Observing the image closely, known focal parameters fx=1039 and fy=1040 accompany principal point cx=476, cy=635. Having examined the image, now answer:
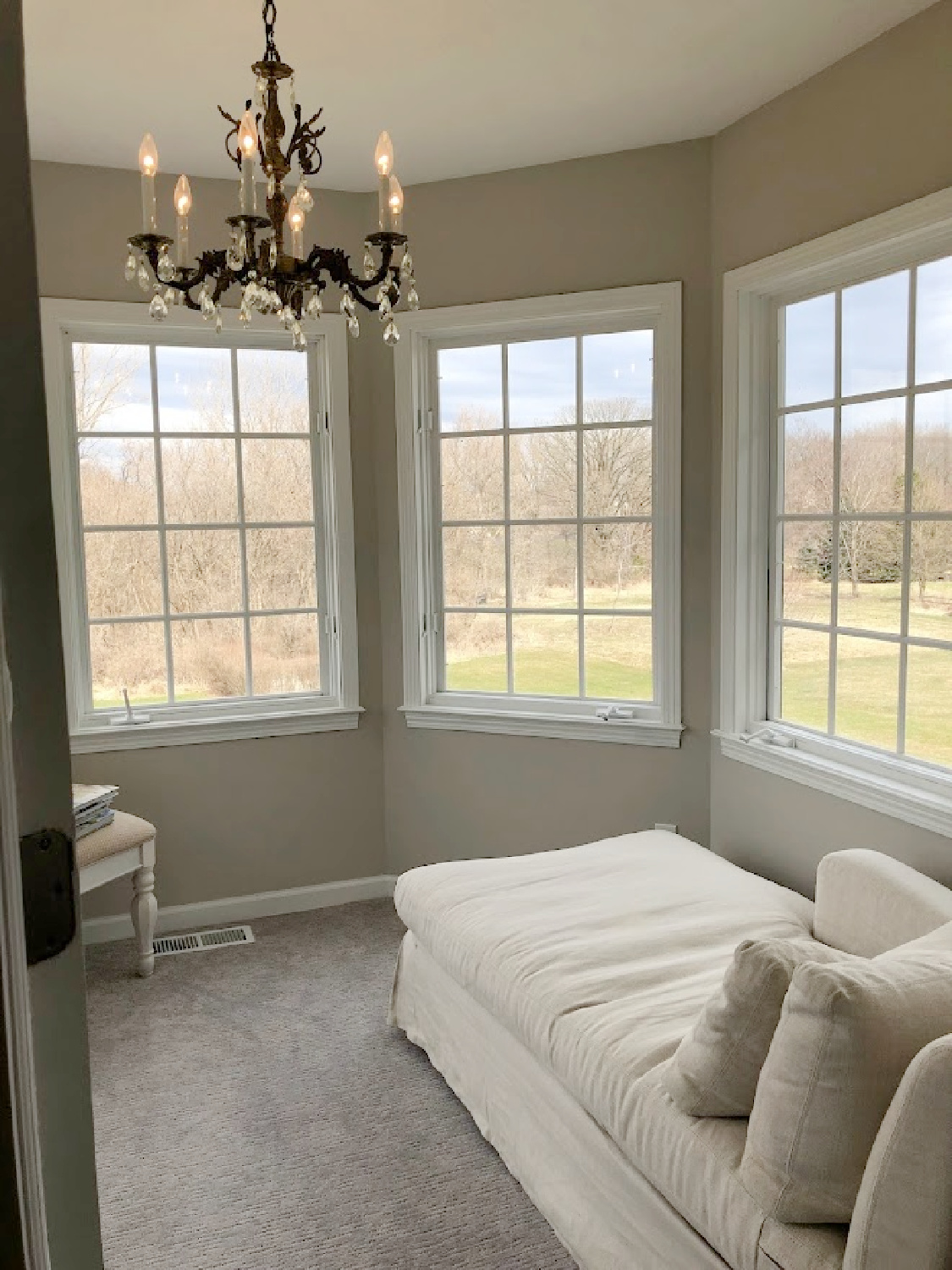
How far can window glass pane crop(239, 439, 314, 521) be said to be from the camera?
4.14 m

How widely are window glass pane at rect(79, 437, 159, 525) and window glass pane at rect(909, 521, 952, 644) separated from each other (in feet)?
8.92

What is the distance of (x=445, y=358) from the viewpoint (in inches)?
164

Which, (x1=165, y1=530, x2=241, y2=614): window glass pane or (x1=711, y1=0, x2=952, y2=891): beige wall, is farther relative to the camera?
(x1=165, y1=530, x2=241, y2=614): window glass pane

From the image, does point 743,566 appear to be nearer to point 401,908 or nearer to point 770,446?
point 770,446

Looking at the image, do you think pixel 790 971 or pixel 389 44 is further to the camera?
pixel 389 44

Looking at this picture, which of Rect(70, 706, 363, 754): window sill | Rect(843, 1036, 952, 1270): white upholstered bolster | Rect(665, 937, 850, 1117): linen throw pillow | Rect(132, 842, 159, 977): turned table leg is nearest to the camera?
Rect(843, 1036, 952, 1270): white upholstered bolster

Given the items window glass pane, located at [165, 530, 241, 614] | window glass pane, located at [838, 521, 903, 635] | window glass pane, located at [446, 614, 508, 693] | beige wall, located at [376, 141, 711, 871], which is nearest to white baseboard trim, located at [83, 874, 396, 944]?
beige wall, located at [376, 141, 711, 871]

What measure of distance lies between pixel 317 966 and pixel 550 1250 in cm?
165

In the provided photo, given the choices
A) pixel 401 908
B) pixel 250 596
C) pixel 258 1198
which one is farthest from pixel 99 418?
pixel 258 1198

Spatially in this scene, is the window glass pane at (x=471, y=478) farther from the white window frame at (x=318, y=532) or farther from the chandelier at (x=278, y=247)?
the chandelier at (x=278, y=247)

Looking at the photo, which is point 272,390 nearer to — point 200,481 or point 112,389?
point 200,481

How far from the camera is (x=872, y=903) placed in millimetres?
2580

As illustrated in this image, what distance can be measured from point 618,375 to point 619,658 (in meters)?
1.07

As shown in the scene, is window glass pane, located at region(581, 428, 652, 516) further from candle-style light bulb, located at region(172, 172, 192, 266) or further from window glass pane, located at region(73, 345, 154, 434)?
candle-style light bulb, located at region(172, 172, 192, 266)
